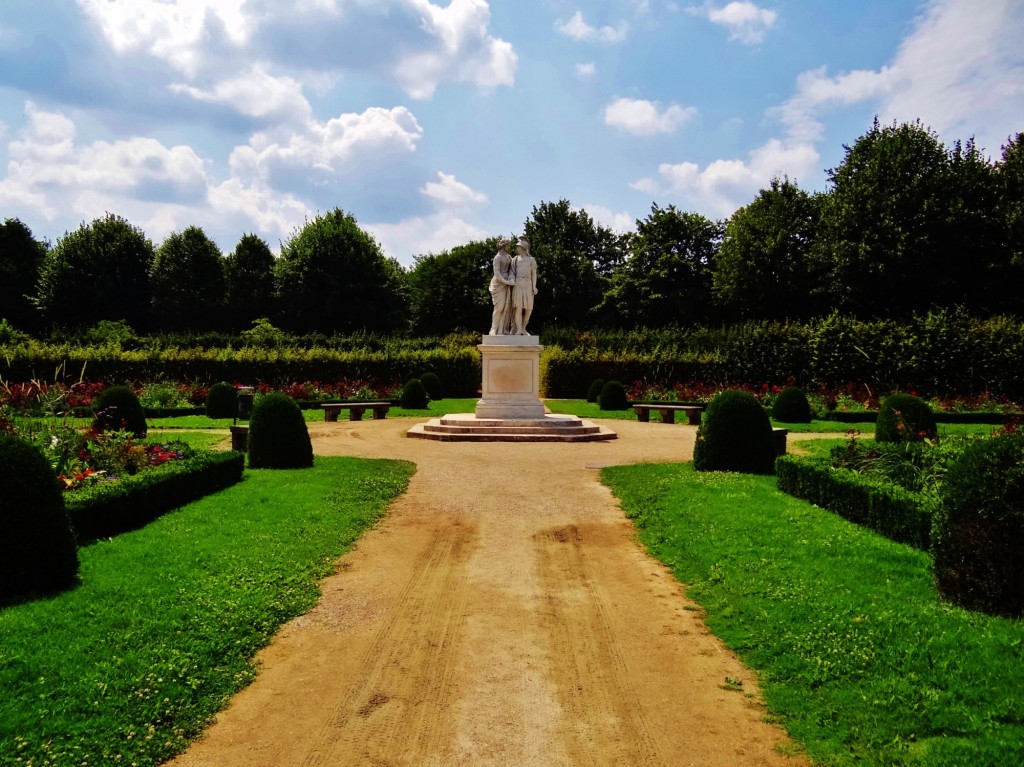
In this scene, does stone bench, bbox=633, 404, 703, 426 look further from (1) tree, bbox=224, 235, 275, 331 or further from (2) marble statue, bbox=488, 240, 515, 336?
(1) tree, bbox=224, 235, 275, 331

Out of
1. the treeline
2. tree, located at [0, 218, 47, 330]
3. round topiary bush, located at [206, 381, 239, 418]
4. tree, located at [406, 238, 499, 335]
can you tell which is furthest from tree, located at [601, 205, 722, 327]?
tree, located at [0, 218, 47, 330]

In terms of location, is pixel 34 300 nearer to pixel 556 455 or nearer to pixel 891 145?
pixel 556 455

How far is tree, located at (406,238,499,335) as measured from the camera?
4925 centimetres

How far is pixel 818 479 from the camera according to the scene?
9422 mm

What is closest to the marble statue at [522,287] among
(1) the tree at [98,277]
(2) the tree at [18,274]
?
(1) the tree at [98,277]

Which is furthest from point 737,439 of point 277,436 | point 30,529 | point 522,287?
point 30,529

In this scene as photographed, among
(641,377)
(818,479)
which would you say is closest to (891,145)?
(641,377)

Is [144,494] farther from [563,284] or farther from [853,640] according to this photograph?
[563,284]

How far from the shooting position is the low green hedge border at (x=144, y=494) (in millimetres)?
7328

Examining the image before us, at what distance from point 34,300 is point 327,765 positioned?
49367 mm

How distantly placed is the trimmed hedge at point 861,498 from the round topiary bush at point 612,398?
613 inches

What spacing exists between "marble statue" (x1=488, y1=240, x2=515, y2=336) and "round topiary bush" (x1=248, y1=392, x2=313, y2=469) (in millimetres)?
8256

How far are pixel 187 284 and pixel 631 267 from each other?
1093 inches

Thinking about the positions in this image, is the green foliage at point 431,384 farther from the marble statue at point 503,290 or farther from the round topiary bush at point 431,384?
the marble statue at point 503,290
